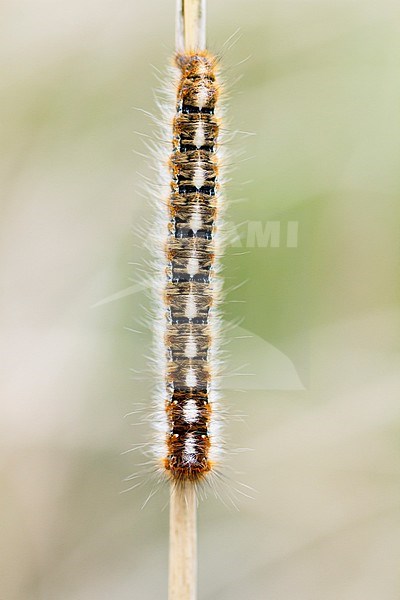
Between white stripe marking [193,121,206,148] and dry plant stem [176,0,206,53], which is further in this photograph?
white stripe marking [193,121,206,148]

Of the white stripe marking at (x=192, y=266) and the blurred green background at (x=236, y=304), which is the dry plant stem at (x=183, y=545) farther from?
the white stripe marking at (x=192, y=266)

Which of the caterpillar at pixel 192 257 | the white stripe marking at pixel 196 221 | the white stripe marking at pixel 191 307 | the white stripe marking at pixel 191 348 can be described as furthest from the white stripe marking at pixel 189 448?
the white stripe marking at pixel 196 221

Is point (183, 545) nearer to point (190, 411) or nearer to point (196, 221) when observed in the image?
point (190, 411)

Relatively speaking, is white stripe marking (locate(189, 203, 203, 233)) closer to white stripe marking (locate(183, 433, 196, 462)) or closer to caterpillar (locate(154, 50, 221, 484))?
caterpillar (locate(154, 50, 221, 484))

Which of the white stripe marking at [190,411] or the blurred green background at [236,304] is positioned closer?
the white stripe marking at [190,411]

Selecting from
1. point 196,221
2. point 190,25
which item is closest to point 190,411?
point 196,221

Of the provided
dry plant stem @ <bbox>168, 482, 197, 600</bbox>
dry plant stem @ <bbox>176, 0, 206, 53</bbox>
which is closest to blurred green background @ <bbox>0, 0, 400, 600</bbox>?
dry plant stem @ <bbox>176, 0, 206, 53</bbox>
